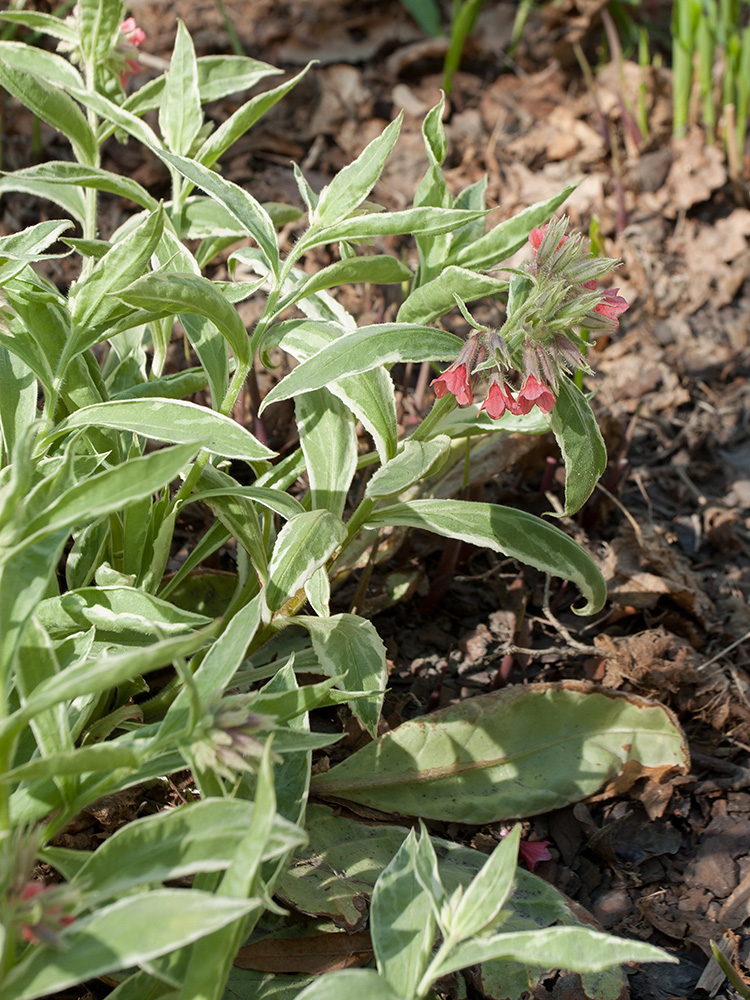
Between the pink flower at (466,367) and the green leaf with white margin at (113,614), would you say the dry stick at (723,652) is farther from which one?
the green leaf with white margin at (113,614)

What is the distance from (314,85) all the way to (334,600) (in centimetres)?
235

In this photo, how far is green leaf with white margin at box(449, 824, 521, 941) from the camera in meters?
1.16

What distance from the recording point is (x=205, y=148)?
6.00 feet

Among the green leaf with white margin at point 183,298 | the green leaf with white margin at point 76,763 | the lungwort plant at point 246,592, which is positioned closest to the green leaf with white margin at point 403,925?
the lungwort plant at point 246,592

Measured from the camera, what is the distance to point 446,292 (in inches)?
61.5

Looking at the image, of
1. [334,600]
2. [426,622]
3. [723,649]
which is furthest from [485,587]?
[723,649]

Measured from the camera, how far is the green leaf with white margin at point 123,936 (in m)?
0.97

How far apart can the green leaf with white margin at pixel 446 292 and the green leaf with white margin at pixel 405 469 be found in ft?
0.74

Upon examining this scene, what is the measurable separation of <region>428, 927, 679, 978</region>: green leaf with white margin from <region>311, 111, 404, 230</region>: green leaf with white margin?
3.79ft

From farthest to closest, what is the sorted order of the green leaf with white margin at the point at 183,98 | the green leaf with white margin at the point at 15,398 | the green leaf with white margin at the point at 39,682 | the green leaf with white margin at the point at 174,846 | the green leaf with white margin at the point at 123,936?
the green leaf with white margin at the point at 183,98 < the green leaf with white margin at the point at 15,398 < the green leaf with white margin at the point at 39,682 < the green leaf with white margin at the point at 174,846 < the green leaf with white margin at the point at 123,936

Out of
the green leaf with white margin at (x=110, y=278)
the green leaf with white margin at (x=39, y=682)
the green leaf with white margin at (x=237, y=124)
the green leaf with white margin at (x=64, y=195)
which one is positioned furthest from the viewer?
the green leaf with white margin at (x=64, y=195)

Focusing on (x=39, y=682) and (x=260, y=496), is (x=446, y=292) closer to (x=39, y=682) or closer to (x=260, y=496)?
(x=260, y=496)

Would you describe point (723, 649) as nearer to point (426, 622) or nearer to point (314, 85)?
point (426, 622)

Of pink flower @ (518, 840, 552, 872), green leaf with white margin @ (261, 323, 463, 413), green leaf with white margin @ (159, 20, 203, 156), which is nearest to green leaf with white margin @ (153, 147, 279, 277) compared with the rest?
green leaf with white margin @ (261, 323, 463, 413)
